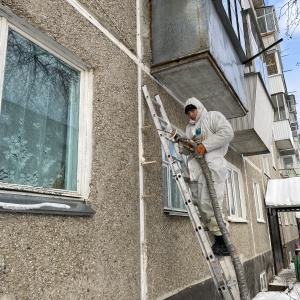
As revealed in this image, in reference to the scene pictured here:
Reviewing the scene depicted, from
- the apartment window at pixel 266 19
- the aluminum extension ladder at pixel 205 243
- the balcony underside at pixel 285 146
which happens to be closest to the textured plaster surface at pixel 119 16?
the aluminum extension ladder at pixel 205 243

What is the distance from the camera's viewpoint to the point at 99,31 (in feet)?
9.53

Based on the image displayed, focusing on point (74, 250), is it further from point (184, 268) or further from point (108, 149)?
point (184, 268)

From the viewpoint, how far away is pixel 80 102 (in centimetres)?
266

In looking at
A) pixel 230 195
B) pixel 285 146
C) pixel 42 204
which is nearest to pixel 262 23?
pixel 285 146

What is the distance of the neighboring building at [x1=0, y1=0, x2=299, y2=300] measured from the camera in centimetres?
198

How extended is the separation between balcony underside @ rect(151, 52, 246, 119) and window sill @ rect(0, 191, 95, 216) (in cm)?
212

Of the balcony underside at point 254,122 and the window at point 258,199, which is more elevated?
the balcony underside at point 254,122

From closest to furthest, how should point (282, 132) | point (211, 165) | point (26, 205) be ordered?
1. point (26, 205)
2. point (211, 165)
3. point (282, 132)

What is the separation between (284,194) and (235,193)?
415cm

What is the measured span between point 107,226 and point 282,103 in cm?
1640

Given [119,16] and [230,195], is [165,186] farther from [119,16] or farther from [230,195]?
[230,195]

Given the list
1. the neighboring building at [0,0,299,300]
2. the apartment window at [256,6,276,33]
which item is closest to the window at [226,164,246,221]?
the neighboring building at [0,0,299,300]

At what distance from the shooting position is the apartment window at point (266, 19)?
1383 centimetres

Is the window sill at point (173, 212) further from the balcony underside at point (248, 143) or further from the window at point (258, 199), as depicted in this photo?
the window at point (258, 199)
